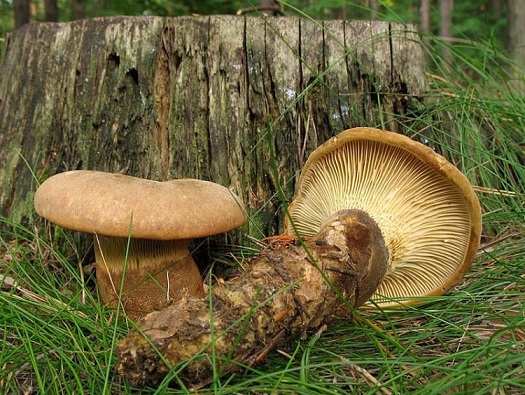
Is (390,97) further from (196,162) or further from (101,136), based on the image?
(101,136)

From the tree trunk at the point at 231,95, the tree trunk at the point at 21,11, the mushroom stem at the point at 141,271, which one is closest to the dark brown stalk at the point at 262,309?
the mushroom stem at the point at 141,271

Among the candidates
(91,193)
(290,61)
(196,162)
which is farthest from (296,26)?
(91,193)

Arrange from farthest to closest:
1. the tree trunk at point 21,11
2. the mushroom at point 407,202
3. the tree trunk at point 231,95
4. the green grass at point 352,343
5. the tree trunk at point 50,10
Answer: the tree trunk at point 50,10, the tree trunk at point 21,11, the tree trunk at point 231,95, the mushroom at point 407,202, the green grass at point 352,343

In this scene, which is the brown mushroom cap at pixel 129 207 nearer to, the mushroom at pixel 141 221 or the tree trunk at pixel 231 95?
the mushroom at pixel 141 221

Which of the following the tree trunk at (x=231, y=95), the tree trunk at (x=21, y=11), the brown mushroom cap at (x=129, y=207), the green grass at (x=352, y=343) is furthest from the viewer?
the tree trunk at (x=21, y=11)

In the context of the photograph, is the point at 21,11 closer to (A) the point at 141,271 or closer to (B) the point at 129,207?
(A) the point at 141,271

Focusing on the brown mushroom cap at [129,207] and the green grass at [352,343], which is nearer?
the green grass at [352,343]

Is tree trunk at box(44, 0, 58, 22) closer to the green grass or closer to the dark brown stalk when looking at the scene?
the green grass
